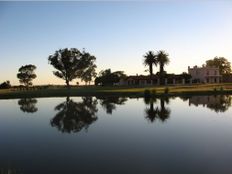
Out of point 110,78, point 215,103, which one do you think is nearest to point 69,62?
point 110,78

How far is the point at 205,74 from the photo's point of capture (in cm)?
9962

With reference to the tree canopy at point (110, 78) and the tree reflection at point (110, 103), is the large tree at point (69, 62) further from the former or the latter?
the tree reflection at point (110, 103)

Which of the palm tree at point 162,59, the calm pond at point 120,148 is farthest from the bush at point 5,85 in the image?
the calm pond at point 120,148

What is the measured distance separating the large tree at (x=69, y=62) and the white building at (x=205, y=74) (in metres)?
35.9

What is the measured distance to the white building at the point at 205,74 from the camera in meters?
99.5

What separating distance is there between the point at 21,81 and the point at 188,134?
115 metres

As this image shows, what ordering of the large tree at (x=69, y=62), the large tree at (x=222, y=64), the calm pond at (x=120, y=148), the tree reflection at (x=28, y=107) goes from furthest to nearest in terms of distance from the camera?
the large tree at (x=222, y=64) → the large tree at (x=69, y=62) → the tree reflection at (x=28, y=107) → the calm pond at (x=120, y=148)

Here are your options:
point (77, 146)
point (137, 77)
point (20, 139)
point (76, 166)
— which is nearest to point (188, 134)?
point (77, 146)

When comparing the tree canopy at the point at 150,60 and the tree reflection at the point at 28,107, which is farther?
the tree canopy at the point at 150,60

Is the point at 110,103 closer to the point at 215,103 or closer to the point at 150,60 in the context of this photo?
the point at 215,103

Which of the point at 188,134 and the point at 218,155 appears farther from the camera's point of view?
the point at 188,134

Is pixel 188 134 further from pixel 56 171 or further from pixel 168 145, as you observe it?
pixel 56 171

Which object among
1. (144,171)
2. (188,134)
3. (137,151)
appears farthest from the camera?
(188,134)

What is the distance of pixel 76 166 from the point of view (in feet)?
42.5
